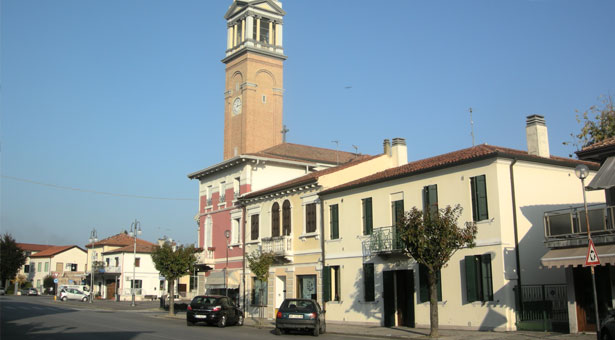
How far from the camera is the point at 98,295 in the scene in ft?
253

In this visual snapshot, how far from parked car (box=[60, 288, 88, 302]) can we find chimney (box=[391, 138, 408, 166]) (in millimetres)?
45740

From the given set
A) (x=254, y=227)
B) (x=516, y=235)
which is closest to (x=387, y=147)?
(x=254, y=227)

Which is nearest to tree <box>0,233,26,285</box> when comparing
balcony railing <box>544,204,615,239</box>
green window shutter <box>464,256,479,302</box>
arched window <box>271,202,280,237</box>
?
arched window <box>271,202,280,237</box>

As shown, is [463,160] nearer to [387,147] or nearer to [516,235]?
[516,235]

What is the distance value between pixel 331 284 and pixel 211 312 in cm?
615

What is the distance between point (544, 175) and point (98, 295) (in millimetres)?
67532

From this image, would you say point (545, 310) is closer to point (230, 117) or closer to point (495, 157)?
point (495, 157)

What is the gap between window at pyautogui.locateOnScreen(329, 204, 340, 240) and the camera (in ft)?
95.6

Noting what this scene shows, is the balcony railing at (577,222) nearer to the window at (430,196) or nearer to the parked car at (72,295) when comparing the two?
the window at (430,196)

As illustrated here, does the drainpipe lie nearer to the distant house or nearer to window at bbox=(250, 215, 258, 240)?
window at bbox=(250, 215, 258, 240)

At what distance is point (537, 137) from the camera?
78.6 ft

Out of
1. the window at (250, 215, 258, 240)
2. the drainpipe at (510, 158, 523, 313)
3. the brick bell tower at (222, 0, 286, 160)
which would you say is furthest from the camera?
the brick bell tower at (222, 0, 286, 160)

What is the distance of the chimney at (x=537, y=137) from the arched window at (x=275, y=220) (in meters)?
14.6

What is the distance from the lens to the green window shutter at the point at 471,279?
21.5 meters
